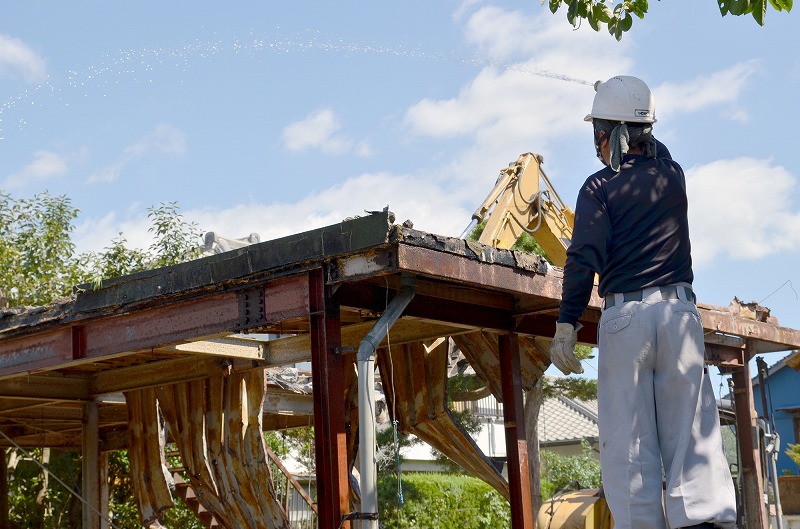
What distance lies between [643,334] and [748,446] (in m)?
9.29

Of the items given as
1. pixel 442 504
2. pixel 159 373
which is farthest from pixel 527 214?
pixel 442 504

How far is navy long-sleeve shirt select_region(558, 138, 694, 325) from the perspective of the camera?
497 centimetres

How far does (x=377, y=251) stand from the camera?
7801 mm

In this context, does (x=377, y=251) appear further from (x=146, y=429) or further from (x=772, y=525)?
(x=772, y=525)

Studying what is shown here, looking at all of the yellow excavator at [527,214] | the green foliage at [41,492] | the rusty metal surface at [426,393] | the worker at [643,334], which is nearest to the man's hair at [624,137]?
the worker at [643,334]

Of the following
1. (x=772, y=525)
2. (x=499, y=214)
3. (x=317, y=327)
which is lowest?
(x=772, y=525)

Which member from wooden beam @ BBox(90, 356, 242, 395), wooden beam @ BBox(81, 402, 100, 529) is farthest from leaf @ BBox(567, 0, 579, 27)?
wooden beam @ BBox(81, 402, 100, 529)

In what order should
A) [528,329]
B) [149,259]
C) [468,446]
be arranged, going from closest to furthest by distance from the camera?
[528,329] → [468,446] → [149,259]

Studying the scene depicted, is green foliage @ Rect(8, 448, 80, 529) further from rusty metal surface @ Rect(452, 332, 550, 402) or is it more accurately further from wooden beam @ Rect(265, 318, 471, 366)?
rusty metal surface @ Rect(452, 332, 550, 402)

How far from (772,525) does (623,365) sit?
970 cm

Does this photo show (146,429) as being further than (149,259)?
No

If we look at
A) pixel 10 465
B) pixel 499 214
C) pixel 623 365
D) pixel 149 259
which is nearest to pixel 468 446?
pixel 499 214

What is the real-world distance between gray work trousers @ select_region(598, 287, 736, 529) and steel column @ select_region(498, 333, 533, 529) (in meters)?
5.35

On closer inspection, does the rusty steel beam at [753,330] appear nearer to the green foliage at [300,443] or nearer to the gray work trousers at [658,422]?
the gray work trousers at [658,422]
